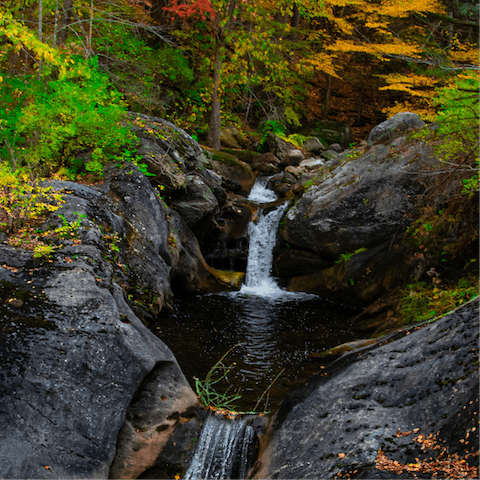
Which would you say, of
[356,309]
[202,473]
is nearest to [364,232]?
[356,309]

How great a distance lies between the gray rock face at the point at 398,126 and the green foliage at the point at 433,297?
4.69m

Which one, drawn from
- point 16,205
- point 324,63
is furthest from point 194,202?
point 324,63

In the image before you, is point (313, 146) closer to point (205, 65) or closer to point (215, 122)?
point (215, 122)

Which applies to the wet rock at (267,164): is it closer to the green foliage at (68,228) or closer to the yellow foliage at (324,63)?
the yellow foliage at (324,63)

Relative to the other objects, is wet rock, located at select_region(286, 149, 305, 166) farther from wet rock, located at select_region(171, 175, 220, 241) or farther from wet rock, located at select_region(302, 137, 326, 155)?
wet rock, located at select_region(171, 175, 220, 241)

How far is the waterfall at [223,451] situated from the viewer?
163 inches

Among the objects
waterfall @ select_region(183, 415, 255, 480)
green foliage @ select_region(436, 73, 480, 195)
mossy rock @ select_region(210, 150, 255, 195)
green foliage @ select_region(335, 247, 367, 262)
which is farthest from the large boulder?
mossy rock @ select_region(210, 150, 255, 195)

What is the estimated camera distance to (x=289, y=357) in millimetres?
7121

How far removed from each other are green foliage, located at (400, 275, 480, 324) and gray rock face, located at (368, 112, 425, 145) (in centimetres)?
469

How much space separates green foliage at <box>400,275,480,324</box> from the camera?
6191 millimetres

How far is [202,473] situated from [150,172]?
6.97m

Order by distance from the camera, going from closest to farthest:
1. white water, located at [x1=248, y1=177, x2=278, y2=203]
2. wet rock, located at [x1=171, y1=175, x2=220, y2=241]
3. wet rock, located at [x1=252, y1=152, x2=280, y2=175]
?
wet rock, located at [x1=171, y1=175, x2=220, y2=241] → white water, located at [x1=248, y1=177, x2=278, y2=203] → wet rock, located at [x1=252, y1=152, x2=280, y2=175]

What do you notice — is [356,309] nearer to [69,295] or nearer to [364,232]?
[364,232]

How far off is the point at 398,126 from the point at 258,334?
6904 mm
